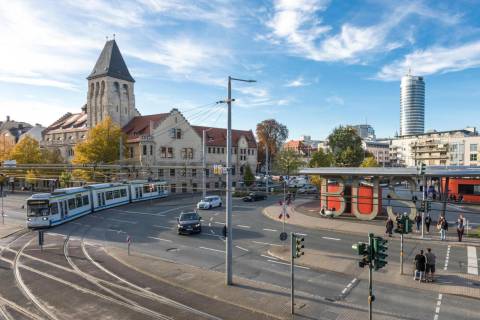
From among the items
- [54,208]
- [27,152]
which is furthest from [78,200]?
[27,152]

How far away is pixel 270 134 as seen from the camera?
95812 millimetres

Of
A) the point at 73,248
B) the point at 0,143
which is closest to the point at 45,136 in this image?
the point at 0,143

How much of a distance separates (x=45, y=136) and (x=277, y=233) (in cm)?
7078

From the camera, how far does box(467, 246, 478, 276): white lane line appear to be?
18.0 meters

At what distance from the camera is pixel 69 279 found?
17.0m

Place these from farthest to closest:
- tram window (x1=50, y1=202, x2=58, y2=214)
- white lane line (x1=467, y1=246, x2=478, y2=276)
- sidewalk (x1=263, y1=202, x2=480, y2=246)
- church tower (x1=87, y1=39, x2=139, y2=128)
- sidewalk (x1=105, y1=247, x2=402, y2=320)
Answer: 1. church tower (x1=87, y1=39, x2=139, y2=128)
2. tram window (x1=50, y1=202, x2=58, y2=214)
3. sidewalk (x1=263, y1=202, x2=480, y2=246)
4. white lane line (x1=467, y1=246, x2=478, y2=276)
5. sidewalk (x1=105, y1=247, x2=402, y2=320)

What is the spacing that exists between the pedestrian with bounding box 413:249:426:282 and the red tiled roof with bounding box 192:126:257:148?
54491 mm

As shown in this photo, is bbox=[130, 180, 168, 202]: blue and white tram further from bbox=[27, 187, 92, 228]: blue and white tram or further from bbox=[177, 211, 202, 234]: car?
bbox=[177, 211, 202, 234]: car

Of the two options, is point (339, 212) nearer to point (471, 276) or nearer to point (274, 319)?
point (471, 276)

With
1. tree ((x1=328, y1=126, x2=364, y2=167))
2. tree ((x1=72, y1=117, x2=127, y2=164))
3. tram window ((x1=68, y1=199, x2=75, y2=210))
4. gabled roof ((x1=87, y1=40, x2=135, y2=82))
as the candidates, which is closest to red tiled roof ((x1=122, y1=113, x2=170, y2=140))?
tree ((x1=72, y1=117, x2=127, y2=164))

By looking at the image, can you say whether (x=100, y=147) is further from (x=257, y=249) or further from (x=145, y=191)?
(x=257, y=249)

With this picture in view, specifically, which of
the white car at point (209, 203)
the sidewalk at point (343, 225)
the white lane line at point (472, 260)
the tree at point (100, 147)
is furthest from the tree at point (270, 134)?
the white lane line at point (472, 260)

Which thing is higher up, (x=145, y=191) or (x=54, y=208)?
(x=54, y=208)

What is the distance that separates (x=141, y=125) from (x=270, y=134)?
42.7 meters
